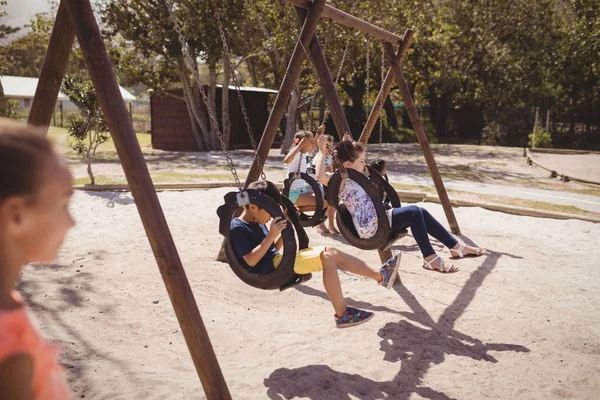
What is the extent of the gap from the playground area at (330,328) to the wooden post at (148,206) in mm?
648

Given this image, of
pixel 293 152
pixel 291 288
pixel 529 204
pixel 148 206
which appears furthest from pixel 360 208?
pixel 529 204

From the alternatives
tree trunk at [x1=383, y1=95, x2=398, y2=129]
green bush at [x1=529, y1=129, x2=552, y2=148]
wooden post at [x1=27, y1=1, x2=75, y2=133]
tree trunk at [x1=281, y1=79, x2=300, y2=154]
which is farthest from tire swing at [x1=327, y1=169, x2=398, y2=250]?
tree trunk at [x1=383, y1=95, x2=398, y2=129]

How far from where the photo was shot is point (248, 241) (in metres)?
3.35

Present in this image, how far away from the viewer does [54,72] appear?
10.8 ft

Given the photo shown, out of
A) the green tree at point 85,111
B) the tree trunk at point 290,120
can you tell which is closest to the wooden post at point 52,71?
the green tree at point 85,111

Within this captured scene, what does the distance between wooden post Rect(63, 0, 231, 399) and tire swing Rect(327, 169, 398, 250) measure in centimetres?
180

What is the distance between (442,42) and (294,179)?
16770mm

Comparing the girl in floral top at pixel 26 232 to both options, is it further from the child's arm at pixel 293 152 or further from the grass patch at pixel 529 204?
the grass patch at pixel 529 204

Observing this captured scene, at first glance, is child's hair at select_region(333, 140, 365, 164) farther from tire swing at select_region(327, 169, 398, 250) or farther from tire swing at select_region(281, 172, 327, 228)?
tire swing at select_region(281, 172, 327, 228)

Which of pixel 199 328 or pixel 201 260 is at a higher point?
pixel 199 328

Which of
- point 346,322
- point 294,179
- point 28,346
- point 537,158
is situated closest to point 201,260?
point 294,179

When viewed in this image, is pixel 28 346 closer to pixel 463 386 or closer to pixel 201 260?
pixel 463 386

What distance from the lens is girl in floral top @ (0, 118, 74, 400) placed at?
3.31ft

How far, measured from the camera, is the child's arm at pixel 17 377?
0.99 meters
